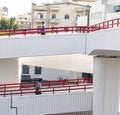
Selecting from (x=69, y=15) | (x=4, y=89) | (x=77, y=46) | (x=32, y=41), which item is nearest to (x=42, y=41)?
(x=32, y=41)

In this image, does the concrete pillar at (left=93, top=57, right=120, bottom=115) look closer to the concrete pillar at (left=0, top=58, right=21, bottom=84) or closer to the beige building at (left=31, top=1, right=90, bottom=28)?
the concrete pillar at (left=0, top=58, right=21, bottom=84)

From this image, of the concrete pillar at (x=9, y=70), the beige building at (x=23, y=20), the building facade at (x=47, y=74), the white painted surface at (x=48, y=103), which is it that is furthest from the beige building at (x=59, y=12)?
the beige building at (x=23, y=20)

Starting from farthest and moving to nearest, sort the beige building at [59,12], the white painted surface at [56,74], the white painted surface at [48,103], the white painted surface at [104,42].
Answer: the beige building at [59,12], the white painted surface at [56,74], the white painted surface at [48,103], the white painted surface at [104,42]

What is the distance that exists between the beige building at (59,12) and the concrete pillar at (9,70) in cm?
4288

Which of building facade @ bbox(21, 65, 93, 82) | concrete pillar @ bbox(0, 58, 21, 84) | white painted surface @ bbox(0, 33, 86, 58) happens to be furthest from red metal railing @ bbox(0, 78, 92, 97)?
building facade @ bbox(21, 65, 93, 82)

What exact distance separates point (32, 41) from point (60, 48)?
1.48 m

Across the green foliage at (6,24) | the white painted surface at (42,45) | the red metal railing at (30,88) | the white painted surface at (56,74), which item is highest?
the green foliage at (6,24)

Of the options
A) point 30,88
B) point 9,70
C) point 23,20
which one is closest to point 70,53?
point 30,88

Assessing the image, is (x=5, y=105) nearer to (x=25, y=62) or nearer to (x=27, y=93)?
(x=27, y=93)

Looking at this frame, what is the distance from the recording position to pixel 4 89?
2056cm

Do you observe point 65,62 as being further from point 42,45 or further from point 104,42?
point 104,42

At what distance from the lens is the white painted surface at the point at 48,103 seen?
795 inches

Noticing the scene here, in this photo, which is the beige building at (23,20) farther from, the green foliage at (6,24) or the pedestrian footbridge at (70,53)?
the pedestrian footbridge at (70,53)

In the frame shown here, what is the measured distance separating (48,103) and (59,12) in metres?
47.2
